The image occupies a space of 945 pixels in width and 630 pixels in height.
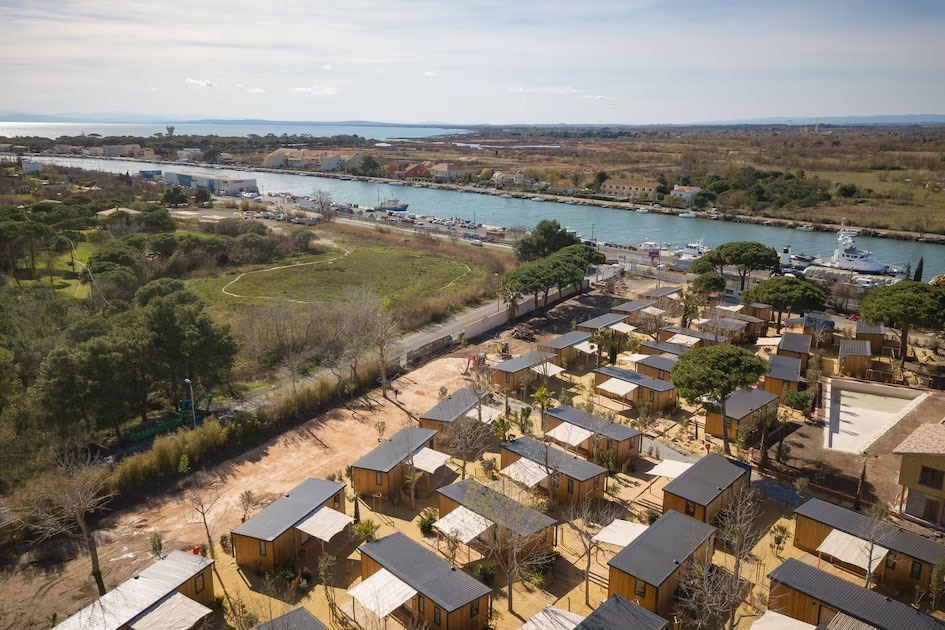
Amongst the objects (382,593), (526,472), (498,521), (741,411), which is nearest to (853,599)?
(498,521)

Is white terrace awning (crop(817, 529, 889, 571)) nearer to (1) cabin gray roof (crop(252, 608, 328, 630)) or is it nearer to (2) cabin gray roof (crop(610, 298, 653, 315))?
(1) cabin gray roof (crop(252, 608, 328, 630))

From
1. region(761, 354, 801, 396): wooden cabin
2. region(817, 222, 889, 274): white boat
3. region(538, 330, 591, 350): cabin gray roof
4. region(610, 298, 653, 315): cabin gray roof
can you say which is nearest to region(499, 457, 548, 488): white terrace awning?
region(538, 330, 591, 350): cabin gray roof

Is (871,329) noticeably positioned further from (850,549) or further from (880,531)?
(850,549)

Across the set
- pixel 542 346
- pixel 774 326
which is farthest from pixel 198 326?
pixel 774 326

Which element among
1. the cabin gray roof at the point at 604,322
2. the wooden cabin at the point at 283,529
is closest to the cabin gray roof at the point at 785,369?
the cabin gray roof at the point at 604,322

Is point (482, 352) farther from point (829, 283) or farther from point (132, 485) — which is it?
point (829, 283)

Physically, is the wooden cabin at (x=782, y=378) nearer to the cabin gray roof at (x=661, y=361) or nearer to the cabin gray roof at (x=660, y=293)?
the cabin gray roof at (x=661, y=361)
